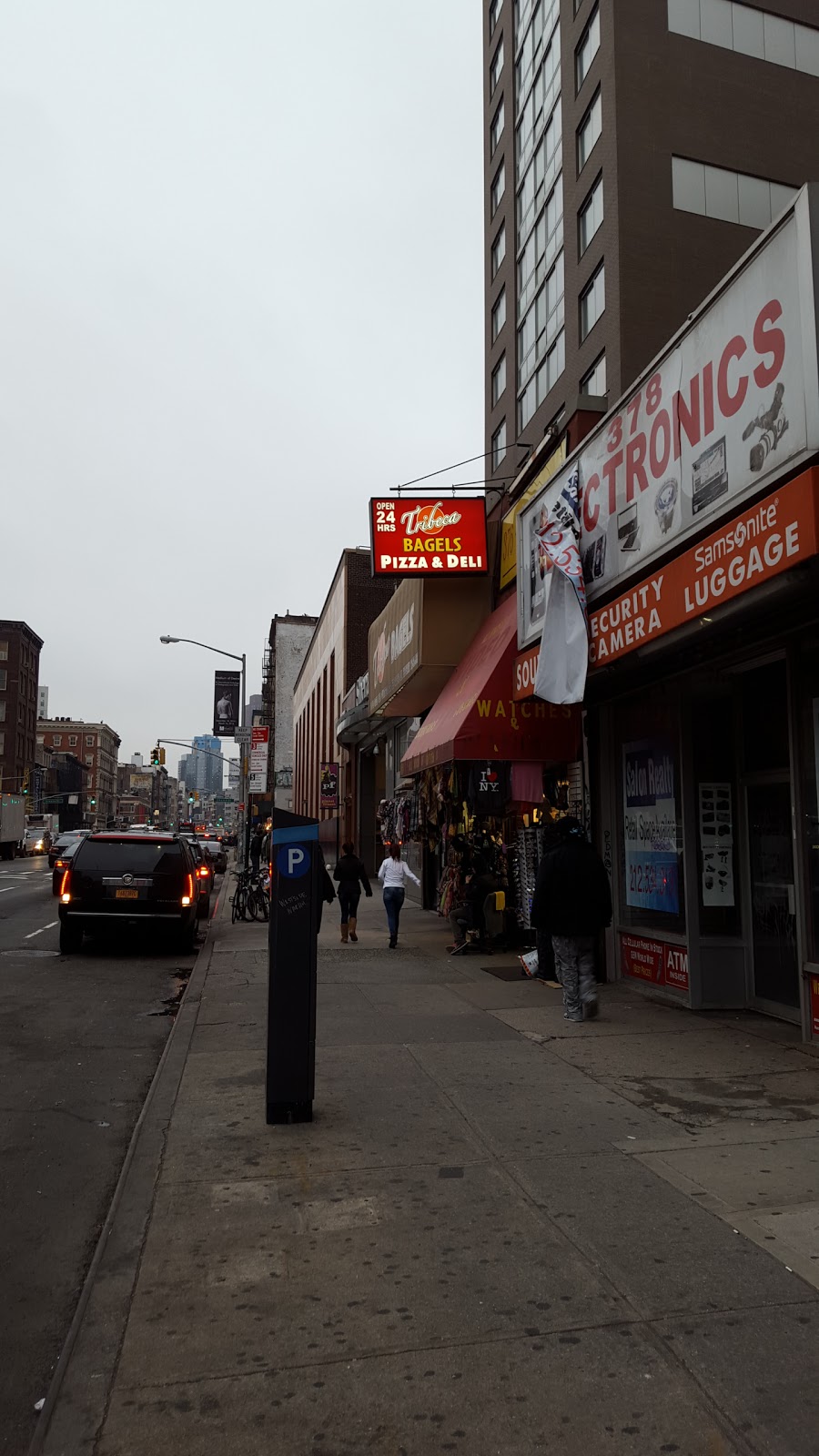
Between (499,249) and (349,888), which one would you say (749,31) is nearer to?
(499,249)

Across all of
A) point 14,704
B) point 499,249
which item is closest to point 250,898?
point 499,249

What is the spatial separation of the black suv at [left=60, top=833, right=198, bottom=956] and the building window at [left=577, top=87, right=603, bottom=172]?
72.4 feet

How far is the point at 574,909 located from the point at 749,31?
1069 inches

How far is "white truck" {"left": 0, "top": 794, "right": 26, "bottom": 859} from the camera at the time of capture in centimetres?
5750

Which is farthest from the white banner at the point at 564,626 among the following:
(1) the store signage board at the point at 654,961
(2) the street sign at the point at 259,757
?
(2) the street sign at the point at 259,757

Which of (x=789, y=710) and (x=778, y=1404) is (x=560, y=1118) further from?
(x=789, y=710)

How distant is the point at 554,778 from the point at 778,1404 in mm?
10077

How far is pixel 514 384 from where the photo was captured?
106 feet

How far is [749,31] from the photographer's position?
26125mm

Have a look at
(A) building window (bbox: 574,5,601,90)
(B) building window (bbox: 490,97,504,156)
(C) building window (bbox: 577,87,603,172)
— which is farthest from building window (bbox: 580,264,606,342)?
(B) building window (bbox: 490,97,504,156)

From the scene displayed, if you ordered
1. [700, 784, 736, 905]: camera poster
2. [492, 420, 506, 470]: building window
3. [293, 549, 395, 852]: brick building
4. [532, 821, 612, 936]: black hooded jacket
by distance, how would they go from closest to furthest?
[532, 821, 612, 936]: black hooded jacket → [700, 784, 736, 905]: camera poster → [492, 420, 506, 470]: building window → [293, 549, 395, 852]: brick building

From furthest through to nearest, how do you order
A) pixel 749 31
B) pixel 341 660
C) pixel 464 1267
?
pixel 341 660
pixel 749 31
pixel 464 1267

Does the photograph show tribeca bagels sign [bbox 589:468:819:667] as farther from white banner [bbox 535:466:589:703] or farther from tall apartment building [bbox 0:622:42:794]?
tall apartment building [bbox 0:622:42:794]

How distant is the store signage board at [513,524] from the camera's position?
1237cm
